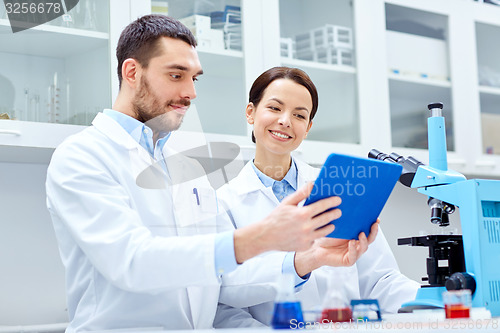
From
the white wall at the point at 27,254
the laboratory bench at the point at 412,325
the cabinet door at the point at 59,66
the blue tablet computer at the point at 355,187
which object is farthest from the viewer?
the white wall at the point at 27,254

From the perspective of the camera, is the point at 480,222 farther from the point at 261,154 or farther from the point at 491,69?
the point at 491,69

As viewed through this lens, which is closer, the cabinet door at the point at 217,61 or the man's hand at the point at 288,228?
the man's hand at the point at 288,228

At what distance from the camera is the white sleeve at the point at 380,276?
6.00 feet

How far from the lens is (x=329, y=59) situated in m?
2.63

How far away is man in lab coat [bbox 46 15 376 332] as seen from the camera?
46.9 inches

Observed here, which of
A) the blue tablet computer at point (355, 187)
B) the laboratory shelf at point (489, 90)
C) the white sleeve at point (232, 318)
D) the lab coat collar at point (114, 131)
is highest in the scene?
the laboratory shelf at point (489, 90)

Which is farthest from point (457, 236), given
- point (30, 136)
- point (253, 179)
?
point (30, 136)

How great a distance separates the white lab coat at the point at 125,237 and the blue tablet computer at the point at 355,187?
251 mm

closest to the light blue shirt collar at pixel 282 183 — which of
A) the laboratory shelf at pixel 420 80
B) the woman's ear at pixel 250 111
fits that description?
the woman's ear at pixel 250 111

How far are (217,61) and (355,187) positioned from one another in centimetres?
130

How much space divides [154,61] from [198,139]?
674 millimetres

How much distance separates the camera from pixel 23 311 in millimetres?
2283

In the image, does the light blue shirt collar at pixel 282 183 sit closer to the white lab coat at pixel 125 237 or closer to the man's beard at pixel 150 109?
the white lab coat at pixel 125 237

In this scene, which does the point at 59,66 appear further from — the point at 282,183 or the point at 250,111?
the point at 282,183
